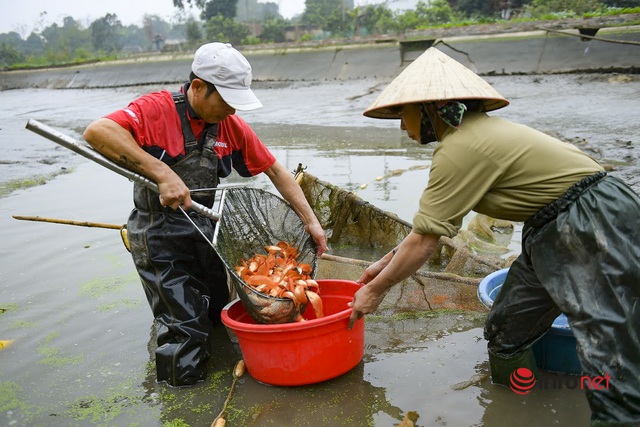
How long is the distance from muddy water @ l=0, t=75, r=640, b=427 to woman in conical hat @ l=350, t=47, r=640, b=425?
0.73 m

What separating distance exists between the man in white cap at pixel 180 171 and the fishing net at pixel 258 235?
175 millimetres

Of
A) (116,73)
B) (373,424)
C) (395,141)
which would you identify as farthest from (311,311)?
(116,73)

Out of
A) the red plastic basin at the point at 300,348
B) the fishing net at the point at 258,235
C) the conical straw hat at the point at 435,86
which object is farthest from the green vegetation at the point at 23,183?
the conical straw hat at the point at 435,86

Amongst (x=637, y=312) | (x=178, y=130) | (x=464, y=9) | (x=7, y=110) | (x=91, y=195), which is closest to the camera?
(x=637, y=312)

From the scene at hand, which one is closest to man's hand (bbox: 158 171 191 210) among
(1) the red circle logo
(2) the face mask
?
(2) the face mask

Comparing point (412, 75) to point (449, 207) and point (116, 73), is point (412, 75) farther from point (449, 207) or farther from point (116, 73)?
point (116, 73)

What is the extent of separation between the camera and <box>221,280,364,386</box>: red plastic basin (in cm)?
326

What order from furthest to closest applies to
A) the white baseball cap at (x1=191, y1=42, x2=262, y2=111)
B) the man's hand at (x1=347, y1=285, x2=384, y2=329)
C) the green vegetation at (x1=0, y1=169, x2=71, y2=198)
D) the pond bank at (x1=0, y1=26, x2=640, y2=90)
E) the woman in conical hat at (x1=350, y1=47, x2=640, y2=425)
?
the pond bank at (x1=0, y1=26, x2=640, y2=90) < the green vegetation at (x1=0, y1=169, x2=71, y2=198) < the white baseball cap at (x1=191, y1=42, x2=262, y2=111) < the man's hand at (x1=347, y1=285, x2=384, y2=329) < the woman in conical hat at (x1=350, y1=47, x2=640, y2=425)

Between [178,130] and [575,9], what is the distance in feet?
76.2

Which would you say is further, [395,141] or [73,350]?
[395,141]

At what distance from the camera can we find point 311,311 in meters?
4.02

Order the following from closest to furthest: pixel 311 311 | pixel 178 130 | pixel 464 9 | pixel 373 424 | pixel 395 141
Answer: pixel 373 424 < pixel 178 130 < pixel 311 311 < pixel 395 141 < pixel 464 9

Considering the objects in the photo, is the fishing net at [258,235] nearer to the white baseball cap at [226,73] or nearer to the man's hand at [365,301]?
the man's hand at [365,301]

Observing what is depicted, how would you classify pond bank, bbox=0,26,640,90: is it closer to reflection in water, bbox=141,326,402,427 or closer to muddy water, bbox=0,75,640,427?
muddy water, bbox=0,75,640,427
